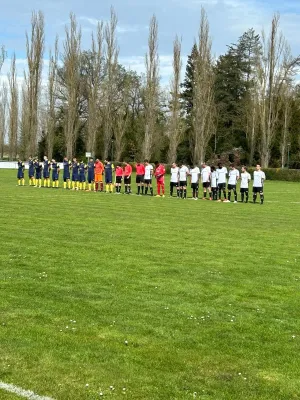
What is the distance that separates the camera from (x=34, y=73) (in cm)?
6134

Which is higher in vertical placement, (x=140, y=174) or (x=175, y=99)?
(x=175, y=99)

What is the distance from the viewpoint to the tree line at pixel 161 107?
5700 centimetres

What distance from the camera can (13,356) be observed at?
5086mm

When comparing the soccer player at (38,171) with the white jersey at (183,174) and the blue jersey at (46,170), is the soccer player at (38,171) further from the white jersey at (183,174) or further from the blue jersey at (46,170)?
the white jersey at (183,174)

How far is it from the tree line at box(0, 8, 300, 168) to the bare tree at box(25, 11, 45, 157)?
0.36ft

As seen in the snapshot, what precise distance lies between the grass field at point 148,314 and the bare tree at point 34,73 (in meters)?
50.9

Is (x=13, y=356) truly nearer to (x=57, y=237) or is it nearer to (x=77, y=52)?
(x=57, y=237)

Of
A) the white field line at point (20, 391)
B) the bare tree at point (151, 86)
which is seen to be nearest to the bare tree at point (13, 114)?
the bare tree at point (151, 86)

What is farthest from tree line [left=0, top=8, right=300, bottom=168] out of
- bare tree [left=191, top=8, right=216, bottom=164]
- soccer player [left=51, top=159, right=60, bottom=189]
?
soccer player [left=51, top=159, right=60, bottom=189]

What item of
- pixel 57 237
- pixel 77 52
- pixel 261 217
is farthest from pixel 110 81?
pixel 57 237

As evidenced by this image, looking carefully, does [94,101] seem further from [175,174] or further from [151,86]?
[175,174]

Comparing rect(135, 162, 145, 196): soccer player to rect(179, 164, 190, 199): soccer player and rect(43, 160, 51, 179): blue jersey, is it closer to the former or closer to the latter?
rect(179, 164, 190, 199): soccer player

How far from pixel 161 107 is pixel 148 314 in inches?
2766

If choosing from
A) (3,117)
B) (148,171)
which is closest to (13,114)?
(3,117)
